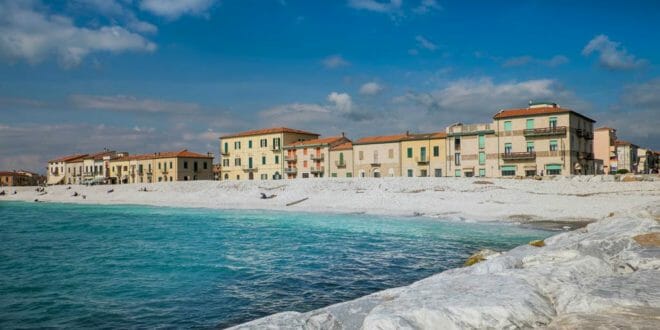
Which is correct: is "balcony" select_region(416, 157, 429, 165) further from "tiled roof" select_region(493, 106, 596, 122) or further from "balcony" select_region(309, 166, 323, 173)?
"balcony" select_region(309, 166, 323, 173)

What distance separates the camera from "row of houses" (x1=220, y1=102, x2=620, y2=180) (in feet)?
181

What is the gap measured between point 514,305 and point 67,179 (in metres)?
130

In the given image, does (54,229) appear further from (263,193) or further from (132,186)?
(132,186)

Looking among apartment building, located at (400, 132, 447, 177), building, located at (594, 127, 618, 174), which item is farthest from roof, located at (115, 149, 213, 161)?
building, located at (594, 127, 618, 174)

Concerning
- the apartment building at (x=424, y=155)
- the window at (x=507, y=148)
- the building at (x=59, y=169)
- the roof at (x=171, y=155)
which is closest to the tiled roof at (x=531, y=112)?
the window at (x=507, y=148)

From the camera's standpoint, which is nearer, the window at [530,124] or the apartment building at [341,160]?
the window at [530,124]

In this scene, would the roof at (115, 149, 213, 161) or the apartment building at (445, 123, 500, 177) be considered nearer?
the apartment building at (445, 123, 500, 177)

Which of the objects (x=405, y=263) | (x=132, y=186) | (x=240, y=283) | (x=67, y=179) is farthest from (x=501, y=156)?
(x=67, y=179)

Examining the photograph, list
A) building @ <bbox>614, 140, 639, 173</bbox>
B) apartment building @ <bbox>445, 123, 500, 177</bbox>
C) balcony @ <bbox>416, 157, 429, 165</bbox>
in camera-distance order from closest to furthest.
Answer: apartment building @ <bbox>445, 123, 500, 177</bbox> → balcony @ <bbox>416, 157, 429, 165</bbox> → building @ <bbox>614, 140, 639, 173</bbox>

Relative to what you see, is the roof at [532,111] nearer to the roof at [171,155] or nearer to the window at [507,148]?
the window at [507,148]

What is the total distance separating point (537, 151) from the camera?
55.9 m

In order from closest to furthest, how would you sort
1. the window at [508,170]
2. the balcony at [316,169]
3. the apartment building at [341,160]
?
the window at [508,170] < the apartment building at [341,160] < the balcony at [316,169]

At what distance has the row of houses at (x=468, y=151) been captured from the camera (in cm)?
5528

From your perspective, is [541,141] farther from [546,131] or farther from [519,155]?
[519,155]
